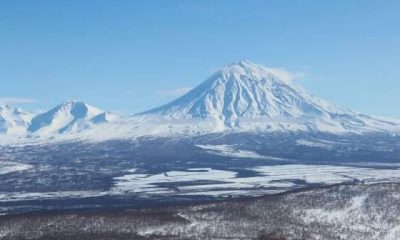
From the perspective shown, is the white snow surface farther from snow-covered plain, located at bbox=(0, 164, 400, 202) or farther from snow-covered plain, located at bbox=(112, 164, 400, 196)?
snow-covered plain, located at bbox=(112, 164, 400, 196)

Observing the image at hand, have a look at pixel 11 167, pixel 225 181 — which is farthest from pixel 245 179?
pixel 11 167

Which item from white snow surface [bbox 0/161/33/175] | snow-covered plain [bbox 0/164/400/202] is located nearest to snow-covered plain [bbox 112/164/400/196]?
snow-covered plain [bbox 0/164/400/202]

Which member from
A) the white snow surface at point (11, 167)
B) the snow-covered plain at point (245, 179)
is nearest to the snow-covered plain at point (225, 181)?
the snow-covered plain at point (245, 179)

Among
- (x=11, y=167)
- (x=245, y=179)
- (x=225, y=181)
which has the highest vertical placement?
(x=245, y=179)

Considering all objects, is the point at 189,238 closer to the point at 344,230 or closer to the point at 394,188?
the point at 344,230

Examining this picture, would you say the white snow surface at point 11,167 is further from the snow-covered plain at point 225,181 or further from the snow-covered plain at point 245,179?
the snow-covered plain at point 245,179

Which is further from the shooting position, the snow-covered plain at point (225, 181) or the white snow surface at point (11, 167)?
the white snow surface at point (11, 167)

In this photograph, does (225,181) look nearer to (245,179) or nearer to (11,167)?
(245,179)

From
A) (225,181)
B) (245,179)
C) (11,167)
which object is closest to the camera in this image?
(225,181)

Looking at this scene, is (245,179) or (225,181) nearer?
(225,181)

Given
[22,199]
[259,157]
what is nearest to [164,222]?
[22,199]

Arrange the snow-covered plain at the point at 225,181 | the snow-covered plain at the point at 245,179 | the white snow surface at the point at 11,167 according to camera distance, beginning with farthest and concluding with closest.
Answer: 1. the white snow surface at the point at 11,167
2. the snow-covered plain at the point at 245,179
3. the snow-covered plain at the point at 225,181
